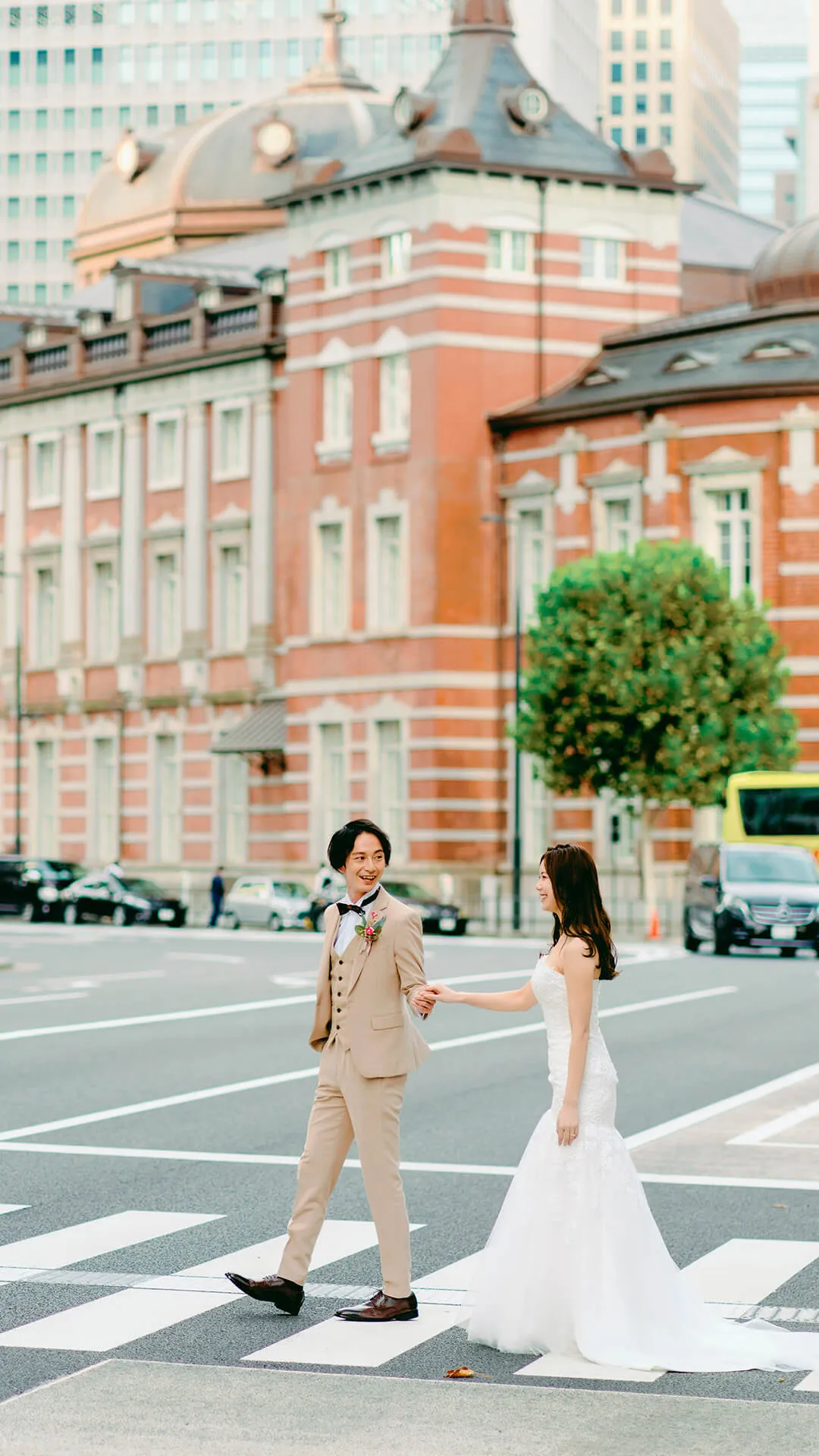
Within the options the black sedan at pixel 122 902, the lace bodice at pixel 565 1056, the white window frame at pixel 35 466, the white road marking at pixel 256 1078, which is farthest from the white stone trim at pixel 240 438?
the lace bodice at pixel 565 1056

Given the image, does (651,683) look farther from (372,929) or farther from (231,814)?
(372,929)

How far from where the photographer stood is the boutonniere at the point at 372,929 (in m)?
8.98

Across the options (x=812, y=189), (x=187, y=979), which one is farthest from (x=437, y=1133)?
(x=812, y=189)

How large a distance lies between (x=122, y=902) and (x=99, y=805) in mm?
15640

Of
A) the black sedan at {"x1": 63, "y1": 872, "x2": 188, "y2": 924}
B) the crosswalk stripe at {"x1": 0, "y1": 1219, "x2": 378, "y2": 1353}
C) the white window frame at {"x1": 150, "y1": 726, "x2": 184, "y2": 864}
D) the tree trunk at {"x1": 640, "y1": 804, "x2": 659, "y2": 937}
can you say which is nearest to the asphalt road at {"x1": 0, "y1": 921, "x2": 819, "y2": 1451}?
the crosswalk stripe at {"x1": 0, "y1": 1219, "x2": 378, "y2": 1353}

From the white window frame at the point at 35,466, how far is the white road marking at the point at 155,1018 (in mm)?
44861

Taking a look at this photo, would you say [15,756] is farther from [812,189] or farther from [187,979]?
[187,979]

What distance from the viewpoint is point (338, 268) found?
2375 inches

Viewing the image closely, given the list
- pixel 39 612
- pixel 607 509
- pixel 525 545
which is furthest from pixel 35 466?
pixel 607 509

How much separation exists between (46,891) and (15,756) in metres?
14.1

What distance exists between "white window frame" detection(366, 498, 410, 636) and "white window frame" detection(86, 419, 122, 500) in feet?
39.2

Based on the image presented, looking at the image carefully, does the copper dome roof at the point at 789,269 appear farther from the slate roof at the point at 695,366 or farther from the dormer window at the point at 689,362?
the dormer window at the point at 689,362

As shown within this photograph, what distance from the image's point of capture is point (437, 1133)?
49.6 ft

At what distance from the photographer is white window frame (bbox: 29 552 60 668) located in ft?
234
